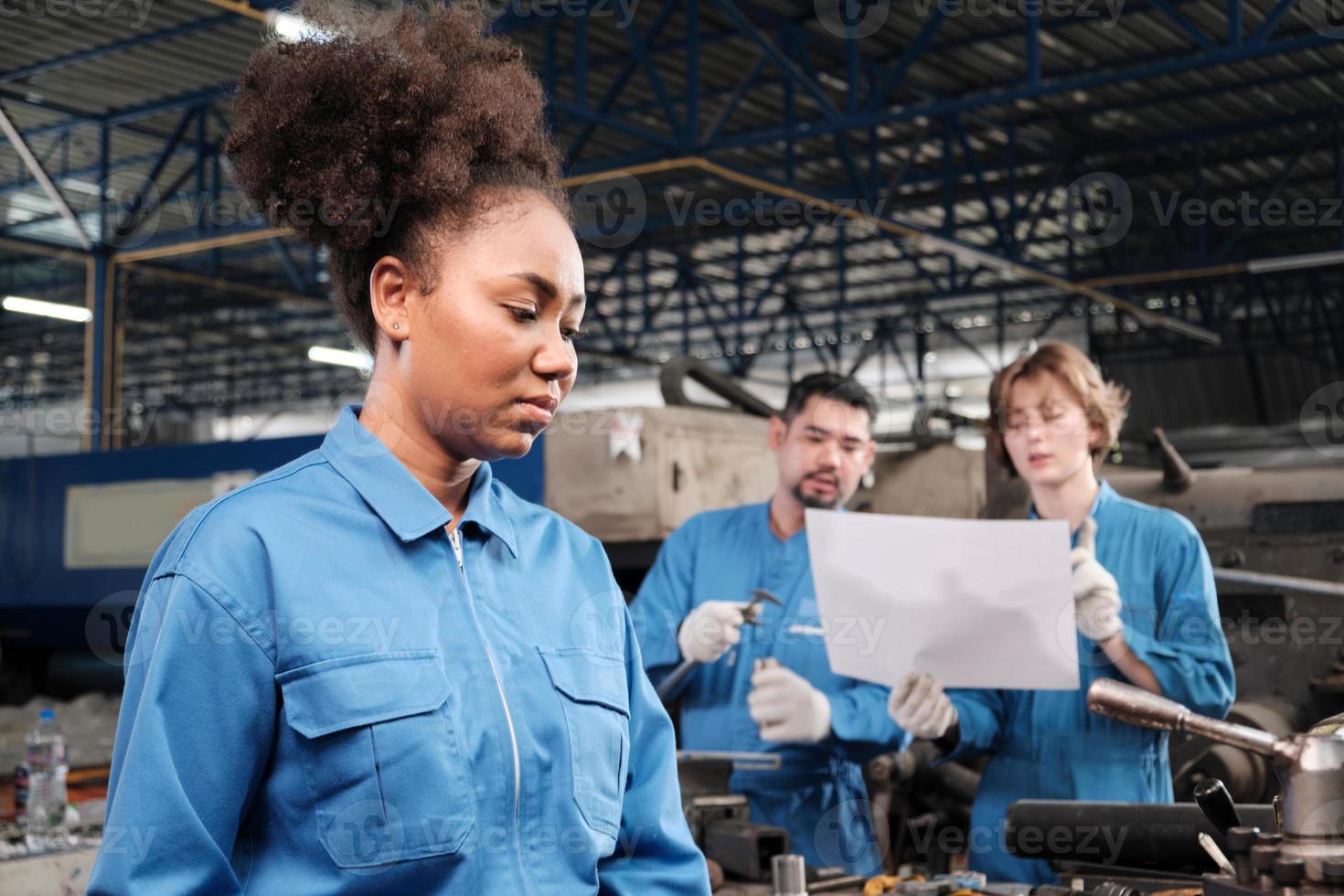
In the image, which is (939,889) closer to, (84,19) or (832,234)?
(84,19)

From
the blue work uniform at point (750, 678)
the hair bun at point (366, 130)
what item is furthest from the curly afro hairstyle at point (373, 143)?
the blue work uniform at point (750, 678)

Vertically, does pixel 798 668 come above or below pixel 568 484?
below

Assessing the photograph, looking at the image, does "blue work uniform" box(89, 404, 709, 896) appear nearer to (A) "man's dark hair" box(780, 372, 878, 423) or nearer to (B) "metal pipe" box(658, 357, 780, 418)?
(A) "man's dark hair" box(780, 372, 878, 423)

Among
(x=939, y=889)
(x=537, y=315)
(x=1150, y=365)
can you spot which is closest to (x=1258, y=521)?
(x=939, y=889)

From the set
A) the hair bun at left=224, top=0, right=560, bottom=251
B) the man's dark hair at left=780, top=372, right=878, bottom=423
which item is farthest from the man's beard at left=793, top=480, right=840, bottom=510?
the hair bun at left=224, top=0, right=560, bottom=251

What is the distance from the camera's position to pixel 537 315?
1027 millimetres

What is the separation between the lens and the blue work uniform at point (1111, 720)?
1969 millimetres

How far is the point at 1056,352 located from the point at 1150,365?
19.3ft

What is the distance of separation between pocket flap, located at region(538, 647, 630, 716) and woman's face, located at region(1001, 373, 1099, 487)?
1.25 m

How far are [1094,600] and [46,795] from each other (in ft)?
8.30

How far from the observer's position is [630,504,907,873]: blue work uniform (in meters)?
2.49

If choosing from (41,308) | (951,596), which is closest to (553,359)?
(951,596)

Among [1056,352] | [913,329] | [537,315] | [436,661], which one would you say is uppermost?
[913,329]

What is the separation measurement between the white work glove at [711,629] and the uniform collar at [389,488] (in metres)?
1.31
